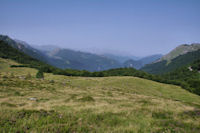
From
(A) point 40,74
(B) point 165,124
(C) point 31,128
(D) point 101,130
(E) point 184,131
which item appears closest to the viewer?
(C) point 31,128

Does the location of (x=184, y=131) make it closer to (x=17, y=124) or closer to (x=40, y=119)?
(x=40, y=119)

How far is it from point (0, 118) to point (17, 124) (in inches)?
55.6

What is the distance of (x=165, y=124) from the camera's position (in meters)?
8.21

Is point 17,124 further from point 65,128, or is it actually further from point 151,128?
point 151,128

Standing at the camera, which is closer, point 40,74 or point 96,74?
point 40,74

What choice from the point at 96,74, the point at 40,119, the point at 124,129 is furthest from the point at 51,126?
the point at 96,74

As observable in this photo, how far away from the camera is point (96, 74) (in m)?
129

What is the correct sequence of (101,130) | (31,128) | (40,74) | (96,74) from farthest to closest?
(96,74)
(40,74)
(101,130)
(31,128)

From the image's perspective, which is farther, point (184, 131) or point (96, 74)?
point (96, 74)

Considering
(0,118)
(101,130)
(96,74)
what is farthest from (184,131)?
(96,74)

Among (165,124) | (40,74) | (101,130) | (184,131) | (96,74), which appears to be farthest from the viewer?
(96,74)

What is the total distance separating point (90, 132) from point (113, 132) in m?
1.14

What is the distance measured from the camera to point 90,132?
628cm

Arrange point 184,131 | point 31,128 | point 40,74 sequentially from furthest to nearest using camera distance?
point 40,74, point 184,131, point 31,128
